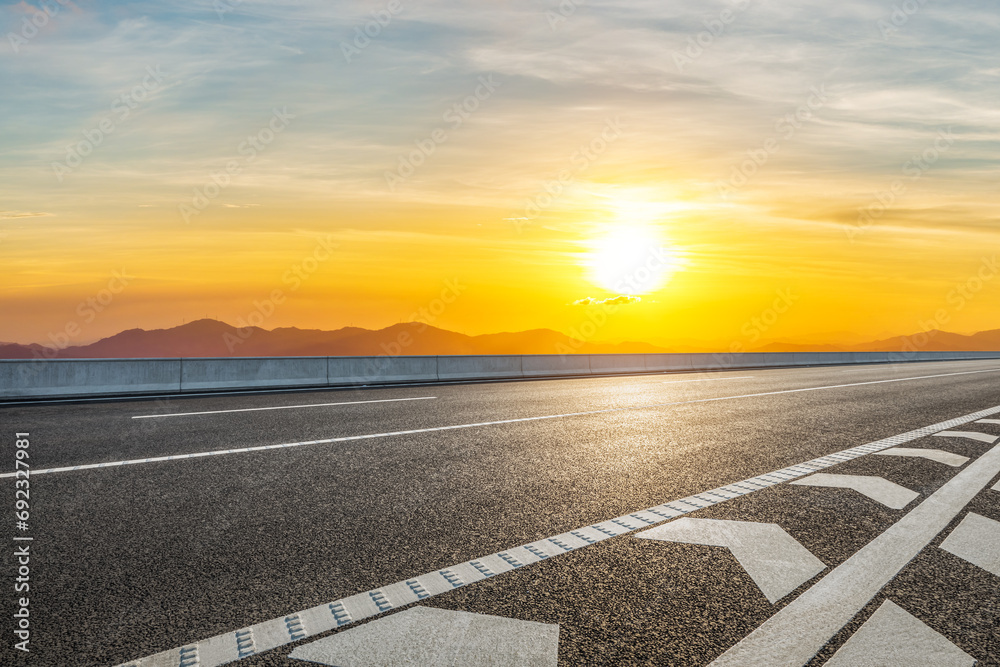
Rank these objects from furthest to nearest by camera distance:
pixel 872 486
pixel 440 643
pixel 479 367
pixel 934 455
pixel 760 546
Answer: pixel 479 367 → pixel 934 455 → pixel 872 486 → pixel 760 546 → pixel 440 643

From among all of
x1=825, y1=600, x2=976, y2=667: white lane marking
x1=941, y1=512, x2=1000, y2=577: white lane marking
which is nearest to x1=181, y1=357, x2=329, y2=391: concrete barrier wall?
x1=941, y1=512, x2=1000, y2=577: white lane marking

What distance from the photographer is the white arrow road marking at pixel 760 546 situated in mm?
4184

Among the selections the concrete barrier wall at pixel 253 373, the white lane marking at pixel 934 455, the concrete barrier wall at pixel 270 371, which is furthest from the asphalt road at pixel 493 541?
the concrete barrier wall at pixel 253 373

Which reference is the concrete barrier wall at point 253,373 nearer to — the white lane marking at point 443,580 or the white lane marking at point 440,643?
the white lane marking at point 443,580

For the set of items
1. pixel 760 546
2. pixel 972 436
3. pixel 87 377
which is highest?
pixel 760 546

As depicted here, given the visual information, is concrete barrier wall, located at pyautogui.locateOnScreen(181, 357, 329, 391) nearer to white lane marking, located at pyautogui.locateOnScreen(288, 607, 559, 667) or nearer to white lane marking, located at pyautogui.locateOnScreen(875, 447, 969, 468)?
white lane marking, located at pyautogui.locateOnScreen(875, 447, 969, 468)

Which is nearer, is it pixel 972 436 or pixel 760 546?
pixel 760 546

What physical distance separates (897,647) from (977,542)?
2.19 metres

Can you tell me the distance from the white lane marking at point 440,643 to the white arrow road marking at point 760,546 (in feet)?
4.39

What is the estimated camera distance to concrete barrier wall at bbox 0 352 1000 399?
14945 mm

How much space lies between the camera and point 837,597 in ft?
12.9

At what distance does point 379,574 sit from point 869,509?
12.8ft

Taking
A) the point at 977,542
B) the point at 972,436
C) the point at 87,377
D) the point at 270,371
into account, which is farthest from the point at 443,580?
the point at 270,371

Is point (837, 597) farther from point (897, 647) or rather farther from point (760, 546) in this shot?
point (760, 546)
